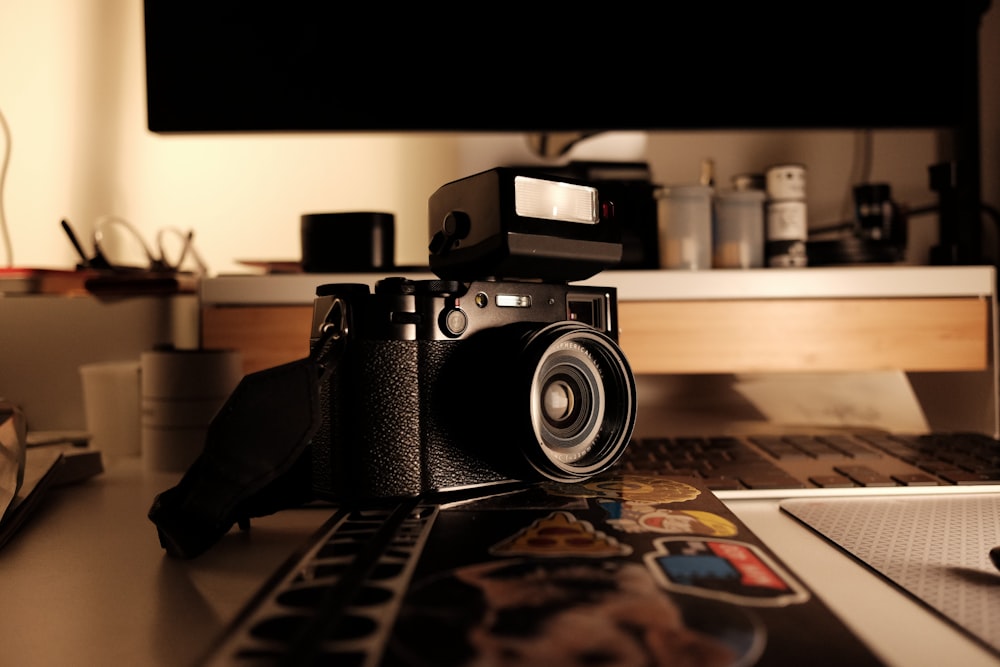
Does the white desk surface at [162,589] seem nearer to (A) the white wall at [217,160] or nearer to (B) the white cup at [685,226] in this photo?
(B) the white cup at [685,226]

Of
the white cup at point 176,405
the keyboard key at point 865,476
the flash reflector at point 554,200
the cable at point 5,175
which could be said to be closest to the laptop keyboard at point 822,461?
the keyboard key at point 865,476

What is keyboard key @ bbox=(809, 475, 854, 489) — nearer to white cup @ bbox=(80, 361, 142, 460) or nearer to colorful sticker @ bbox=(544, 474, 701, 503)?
colorful sticker @ bbox=(544, 474, 701, 503)

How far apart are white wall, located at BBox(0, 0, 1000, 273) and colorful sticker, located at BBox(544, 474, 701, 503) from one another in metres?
0.65

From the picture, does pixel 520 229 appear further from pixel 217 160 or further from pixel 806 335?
pixel 217 160

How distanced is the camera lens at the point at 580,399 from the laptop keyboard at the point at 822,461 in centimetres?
9

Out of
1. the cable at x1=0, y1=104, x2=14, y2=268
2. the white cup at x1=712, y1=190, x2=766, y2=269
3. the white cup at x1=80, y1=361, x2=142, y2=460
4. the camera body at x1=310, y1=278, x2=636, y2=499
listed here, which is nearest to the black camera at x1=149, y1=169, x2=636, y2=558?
the camera body at x1=310, y1=278, x2=636, y2=499

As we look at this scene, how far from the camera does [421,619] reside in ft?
0.82

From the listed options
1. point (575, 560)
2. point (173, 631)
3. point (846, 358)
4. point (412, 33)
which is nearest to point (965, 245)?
point (846, 358)

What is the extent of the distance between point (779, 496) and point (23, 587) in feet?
1.44

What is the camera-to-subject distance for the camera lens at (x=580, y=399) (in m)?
0.43

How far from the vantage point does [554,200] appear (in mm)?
439

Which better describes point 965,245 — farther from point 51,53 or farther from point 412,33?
point 51,53

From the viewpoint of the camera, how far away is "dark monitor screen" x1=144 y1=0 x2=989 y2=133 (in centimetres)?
89

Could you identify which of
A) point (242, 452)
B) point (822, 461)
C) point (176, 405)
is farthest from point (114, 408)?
point (822, 461)
